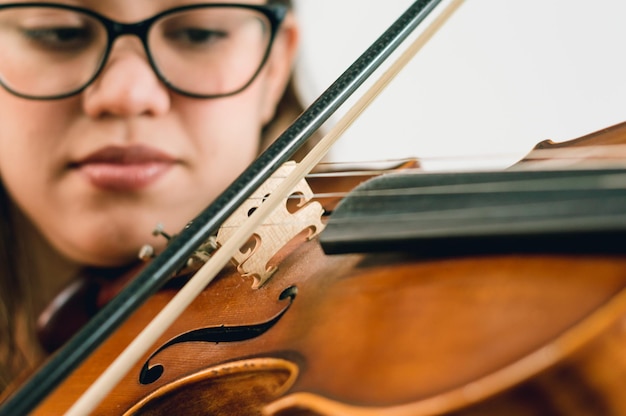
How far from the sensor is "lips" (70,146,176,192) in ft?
2.24

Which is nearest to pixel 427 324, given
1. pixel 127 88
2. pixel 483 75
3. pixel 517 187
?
pixel 517 187

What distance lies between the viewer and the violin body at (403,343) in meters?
0.20

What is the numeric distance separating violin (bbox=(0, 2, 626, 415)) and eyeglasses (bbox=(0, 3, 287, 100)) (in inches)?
14.7

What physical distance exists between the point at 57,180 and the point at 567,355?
0.68 meters

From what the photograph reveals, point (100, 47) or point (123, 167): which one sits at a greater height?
point (100, 47)

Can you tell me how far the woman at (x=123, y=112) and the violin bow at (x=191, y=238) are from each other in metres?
0.34

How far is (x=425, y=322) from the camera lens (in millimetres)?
256

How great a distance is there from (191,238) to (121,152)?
16.2 inches

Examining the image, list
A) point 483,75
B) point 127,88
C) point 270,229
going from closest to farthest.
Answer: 1. point 270,229
2. point 127,88
3. point 483,75

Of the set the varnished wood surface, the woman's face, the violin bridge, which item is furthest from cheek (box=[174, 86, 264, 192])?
the varnished wood surface

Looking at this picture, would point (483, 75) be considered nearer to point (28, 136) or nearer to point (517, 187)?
point (517, 187)

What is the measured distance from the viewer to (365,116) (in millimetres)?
829

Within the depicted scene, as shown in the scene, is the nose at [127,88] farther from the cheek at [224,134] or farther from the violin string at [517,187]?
the violin string at [517,187]

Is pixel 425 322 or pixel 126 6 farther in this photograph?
pixel 126 6
